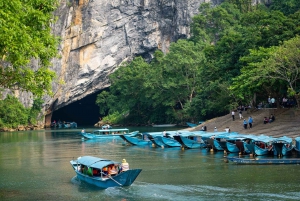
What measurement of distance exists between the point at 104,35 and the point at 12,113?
1301cm

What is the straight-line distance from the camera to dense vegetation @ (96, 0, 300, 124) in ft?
104

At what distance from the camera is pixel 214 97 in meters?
44.9

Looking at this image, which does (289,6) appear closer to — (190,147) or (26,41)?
(190,147)

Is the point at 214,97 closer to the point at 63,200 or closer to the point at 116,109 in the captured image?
the point at 116,109

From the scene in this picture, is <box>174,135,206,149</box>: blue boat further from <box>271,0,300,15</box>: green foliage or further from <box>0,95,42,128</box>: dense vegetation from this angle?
<box>0,95,42,128</box>: dense vegetation

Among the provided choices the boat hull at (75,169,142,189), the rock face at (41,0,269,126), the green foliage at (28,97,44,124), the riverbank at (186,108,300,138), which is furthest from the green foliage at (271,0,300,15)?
the boat hull at (75,169,142,189)

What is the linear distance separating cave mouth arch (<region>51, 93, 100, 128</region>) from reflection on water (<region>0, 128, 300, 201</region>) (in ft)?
130

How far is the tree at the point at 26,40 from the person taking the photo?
13562 mm

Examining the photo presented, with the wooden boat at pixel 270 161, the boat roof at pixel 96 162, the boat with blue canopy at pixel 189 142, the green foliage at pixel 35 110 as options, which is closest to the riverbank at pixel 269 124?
the boat with blue canopy at pixel 189 142

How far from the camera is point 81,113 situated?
72.8m

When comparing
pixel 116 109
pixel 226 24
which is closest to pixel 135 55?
pixel 116 109

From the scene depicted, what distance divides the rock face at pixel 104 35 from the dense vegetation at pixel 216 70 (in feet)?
5.98

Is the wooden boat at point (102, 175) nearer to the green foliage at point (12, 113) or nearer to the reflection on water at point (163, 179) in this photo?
the reflection on water at point (163, 179)

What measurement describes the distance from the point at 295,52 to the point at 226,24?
30932mm
